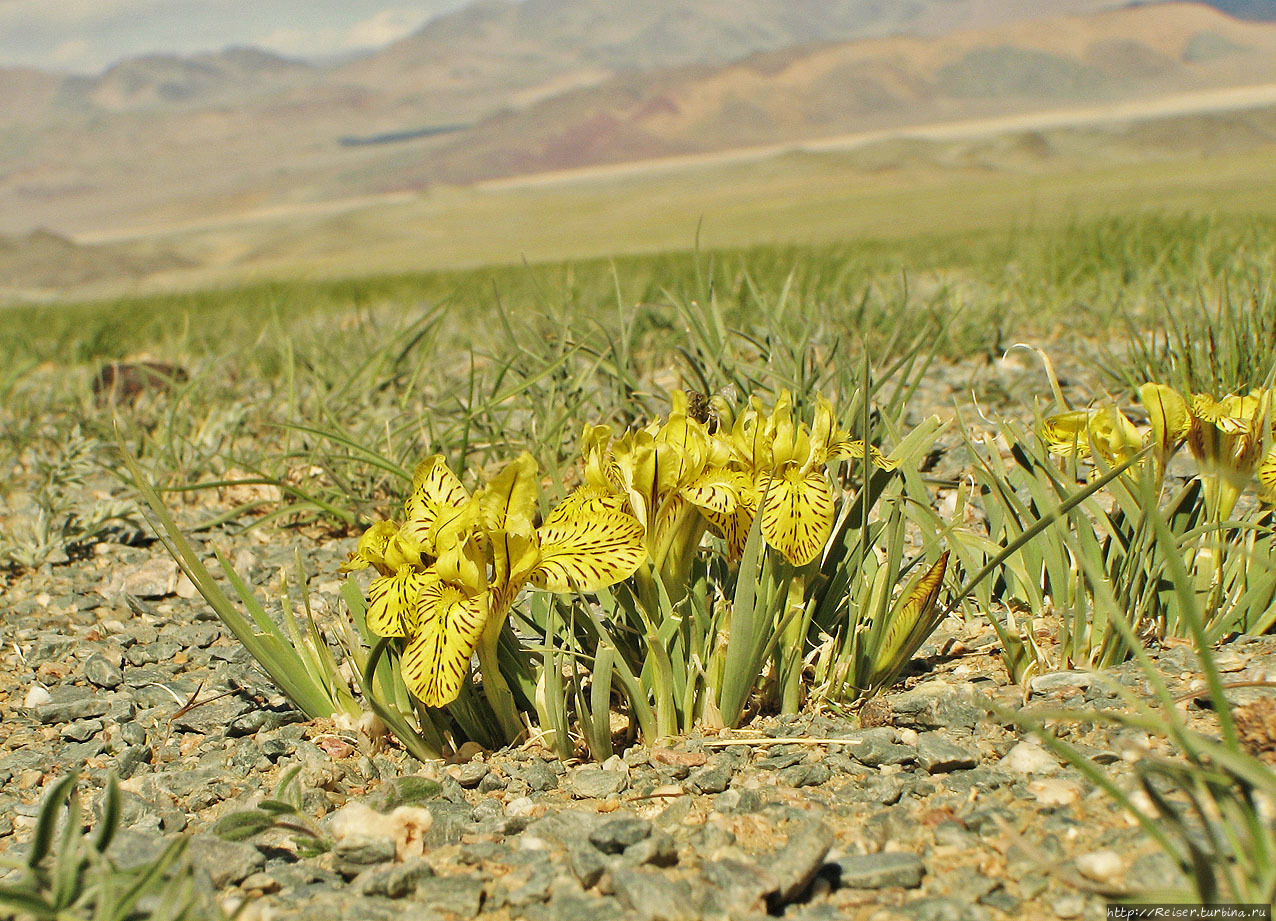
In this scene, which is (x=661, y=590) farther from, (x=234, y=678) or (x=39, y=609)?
(x=39, y=609)

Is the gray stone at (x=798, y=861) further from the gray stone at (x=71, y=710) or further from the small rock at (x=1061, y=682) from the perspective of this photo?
the gray stone at (x=71, y=710)

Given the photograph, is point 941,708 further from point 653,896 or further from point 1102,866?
point 653,896

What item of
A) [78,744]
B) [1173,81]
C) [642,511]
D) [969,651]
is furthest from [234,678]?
[1173,81]

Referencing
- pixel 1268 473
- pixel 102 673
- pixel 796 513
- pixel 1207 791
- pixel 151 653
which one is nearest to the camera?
pixel 1207 791

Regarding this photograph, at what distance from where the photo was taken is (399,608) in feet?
4.73

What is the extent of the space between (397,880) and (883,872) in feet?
1.90

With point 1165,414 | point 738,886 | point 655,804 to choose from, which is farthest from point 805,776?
point 1165,414

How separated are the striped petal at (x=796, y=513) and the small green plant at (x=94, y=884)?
0.84 meters

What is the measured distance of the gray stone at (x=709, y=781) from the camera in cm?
147

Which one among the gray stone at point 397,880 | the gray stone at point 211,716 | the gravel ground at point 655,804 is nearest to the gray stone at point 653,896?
the gravel ground at point 655,804

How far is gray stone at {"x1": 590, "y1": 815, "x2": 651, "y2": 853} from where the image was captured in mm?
1283

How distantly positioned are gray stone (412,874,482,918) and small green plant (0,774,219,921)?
0.79 feet

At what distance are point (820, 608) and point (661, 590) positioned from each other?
1.07 ft

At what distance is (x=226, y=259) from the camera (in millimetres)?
56781
